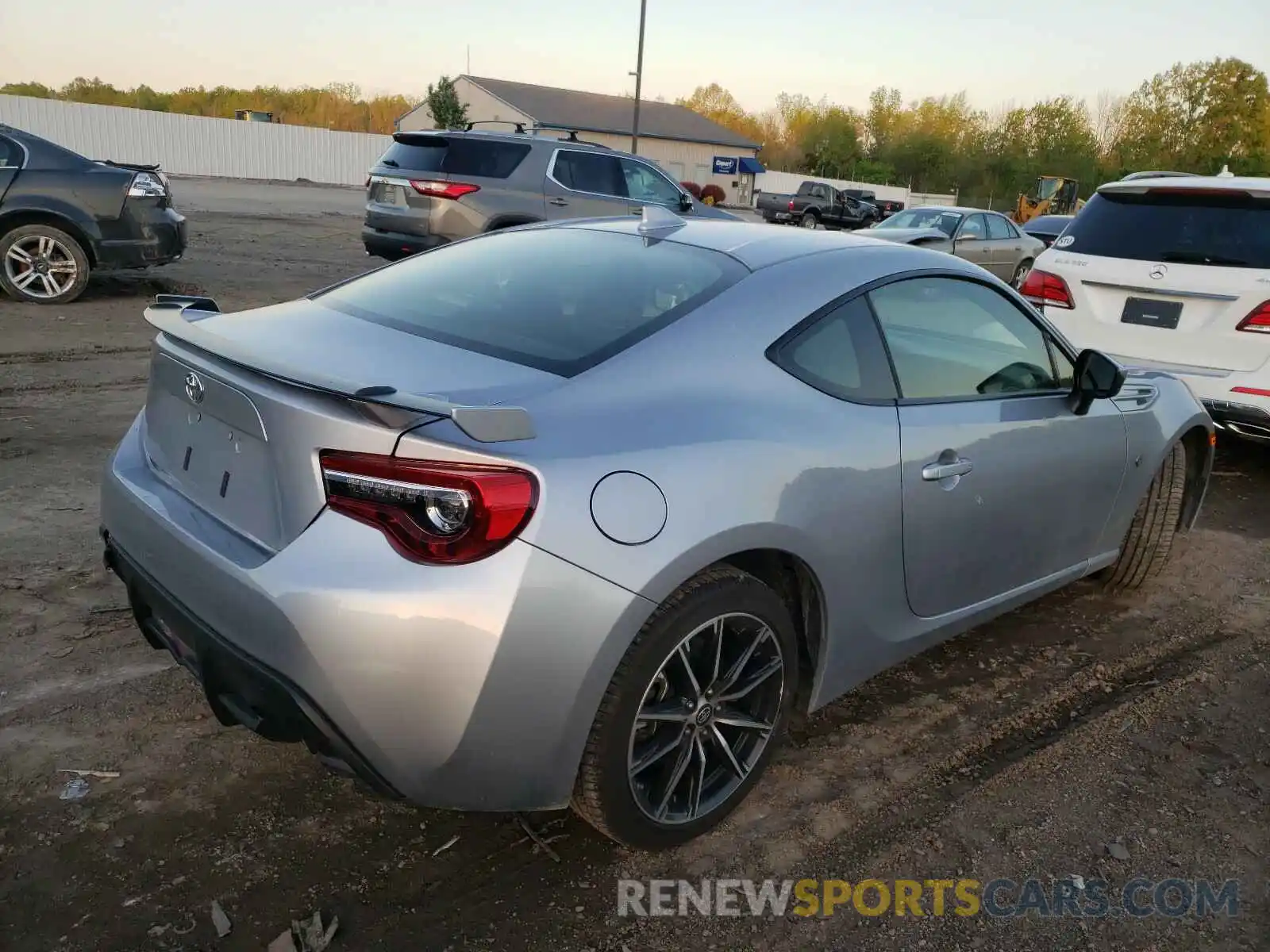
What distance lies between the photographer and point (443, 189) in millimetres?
10773

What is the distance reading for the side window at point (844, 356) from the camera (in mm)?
2795

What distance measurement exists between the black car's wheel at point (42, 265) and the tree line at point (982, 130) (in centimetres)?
4533

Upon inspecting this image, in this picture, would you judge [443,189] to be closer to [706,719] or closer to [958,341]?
[958,341]

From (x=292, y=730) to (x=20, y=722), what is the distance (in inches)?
53.5

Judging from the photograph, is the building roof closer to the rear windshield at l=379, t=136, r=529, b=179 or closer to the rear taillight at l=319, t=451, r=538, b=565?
the rear windshield at l=379, t=136, r=529, b=179

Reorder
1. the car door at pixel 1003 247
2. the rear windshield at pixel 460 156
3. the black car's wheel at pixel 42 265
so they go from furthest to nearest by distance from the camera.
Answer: the car door at pixel 1003 247, the rear windshield at pixel 460 156, the black car's wheel at pixel 42 265

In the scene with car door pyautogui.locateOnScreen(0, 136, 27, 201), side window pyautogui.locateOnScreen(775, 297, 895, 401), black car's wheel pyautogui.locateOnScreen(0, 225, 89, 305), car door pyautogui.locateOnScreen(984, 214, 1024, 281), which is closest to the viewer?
side window pyautogui.locateOnScreen(775, 297, 895, 401)

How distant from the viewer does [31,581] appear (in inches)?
154

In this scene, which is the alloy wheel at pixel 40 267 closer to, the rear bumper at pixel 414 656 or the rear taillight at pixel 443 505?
the rear bumper at pixel 414 656

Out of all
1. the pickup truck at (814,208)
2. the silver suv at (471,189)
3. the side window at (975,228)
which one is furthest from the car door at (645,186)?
the pickup truck at (814,208)

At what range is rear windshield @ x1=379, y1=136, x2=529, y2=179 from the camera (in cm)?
1101

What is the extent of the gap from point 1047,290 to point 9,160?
871 cm

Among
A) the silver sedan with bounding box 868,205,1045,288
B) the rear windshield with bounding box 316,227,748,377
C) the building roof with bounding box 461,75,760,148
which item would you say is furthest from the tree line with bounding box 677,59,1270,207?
the rear windshield with bounding box 316,227,748,377

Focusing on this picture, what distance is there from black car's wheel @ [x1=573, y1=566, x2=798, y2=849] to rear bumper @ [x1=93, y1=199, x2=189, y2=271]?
8714mm
